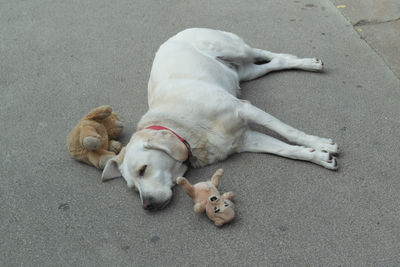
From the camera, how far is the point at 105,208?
2896 millimetres

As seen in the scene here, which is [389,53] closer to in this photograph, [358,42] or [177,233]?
[358,42]

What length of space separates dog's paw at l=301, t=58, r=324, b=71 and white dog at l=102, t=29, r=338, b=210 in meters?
0.84

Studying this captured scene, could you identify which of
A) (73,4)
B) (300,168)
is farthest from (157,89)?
(73,4)

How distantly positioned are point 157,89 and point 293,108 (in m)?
1.15

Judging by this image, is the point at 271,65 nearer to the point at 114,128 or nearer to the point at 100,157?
the point at 114,128

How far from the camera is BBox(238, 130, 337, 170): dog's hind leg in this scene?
2.82m

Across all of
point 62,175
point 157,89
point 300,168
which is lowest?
point 62,175

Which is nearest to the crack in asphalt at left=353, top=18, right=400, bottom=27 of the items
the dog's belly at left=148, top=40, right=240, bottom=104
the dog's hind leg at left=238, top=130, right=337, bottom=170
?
the dog's belly at left=148, top=40, right=240, bottom=104

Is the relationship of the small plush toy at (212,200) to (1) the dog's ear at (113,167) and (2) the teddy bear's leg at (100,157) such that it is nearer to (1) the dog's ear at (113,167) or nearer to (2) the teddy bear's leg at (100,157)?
(1) the dog's ear at (113,167)

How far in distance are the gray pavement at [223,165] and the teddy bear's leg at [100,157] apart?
0.12 m

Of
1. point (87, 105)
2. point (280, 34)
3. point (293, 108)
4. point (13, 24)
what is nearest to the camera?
point (293, 108)

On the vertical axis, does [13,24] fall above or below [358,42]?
below

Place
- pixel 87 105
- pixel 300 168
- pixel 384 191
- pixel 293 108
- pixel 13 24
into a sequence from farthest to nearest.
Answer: pixel 13 24 < pixel 87 105 < pixel 293 108 < pixel 300 168 < pixel 384 191

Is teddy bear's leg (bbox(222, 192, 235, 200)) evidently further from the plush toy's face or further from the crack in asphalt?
the crack in asphalt
